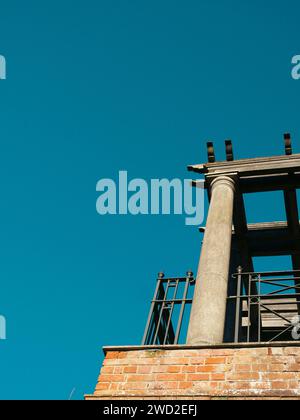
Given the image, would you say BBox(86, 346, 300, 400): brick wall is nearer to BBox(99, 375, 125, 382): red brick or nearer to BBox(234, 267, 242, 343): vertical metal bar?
BBox(99, 375, 125, 382): red brick

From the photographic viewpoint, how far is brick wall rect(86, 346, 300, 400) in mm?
5145

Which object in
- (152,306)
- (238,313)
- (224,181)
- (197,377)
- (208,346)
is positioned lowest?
(197,377)

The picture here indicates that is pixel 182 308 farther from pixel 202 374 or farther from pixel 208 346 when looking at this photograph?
pixel 202 374

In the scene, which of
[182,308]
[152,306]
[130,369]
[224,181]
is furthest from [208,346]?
[224,181]

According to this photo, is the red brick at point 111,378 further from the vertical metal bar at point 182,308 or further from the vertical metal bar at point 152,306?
the vertical metal bar at point 182,308

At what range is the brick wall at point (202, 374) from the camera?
203 inches

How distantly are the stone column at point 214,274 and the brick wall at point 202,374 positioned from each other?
46 centimetres

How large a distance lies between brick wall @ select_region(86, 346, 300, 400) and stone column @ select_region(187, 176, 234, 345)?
0.46m

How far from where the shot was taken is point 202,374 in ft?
17.9

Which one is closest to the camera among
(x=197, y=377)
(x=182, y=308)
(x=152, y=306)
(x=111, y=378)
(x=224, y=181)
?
(x=197, y=377)

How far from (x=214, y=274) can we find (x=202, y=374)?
Answer: 185 centimetres

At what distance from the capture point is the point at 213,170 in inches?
362
